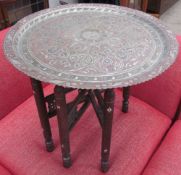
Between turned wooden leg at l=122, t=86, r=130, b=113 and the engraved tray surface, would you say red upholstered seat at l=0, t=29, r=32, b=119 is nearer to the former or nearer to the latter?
the engraved tray surface

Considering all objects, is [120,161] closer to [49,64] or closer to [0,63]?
[49,64]

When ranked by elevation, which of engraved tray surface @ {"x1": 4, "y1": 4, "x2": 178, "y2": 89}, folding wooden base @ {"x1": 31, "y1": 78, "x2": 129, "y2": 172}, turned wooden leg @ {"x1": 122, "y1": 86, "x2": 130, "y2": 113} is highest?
→ engraved tray surface @ {"x1": 4, "y1": 4, "x2": 178, "y2": 89}

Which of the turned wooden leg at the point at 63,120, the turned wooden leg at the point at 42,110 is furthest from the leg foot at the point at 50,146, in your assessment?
the turned wooden leg at the point at 63,120

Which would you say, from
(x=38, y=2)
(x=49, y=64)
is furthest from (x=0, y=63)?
(x=38, y=2)

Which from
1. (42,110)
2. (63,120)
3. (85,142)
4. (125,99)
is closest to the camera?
(63,120)

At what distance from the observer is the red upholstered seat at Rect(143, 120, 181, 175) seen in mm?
944

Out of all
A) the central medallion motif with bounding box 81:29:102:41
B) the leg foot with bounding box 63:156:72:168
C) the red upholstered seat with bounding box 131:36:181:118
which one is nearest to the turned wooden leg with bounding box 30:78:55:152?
the leg foot with bounding box 63:156:72:168

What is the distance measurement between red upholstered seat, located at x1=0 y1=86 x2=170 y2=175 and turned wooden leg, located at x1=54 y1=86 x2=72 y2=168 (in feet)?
0.22

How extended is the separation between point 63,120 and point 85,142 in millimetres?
313

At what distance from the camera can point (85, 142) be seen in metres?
1.09

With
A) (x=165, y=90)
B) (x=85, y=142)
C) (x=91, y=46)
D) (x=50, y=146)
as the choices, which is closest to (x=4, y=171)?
(x=50, y=146)

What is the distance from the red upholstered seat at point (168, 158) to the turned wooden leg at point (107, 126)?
171 millimetres

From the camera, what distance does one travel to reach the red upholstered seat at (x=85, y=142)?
3.24ft

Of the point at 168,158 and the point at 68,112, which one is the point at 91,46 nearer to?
the point at 68,112
